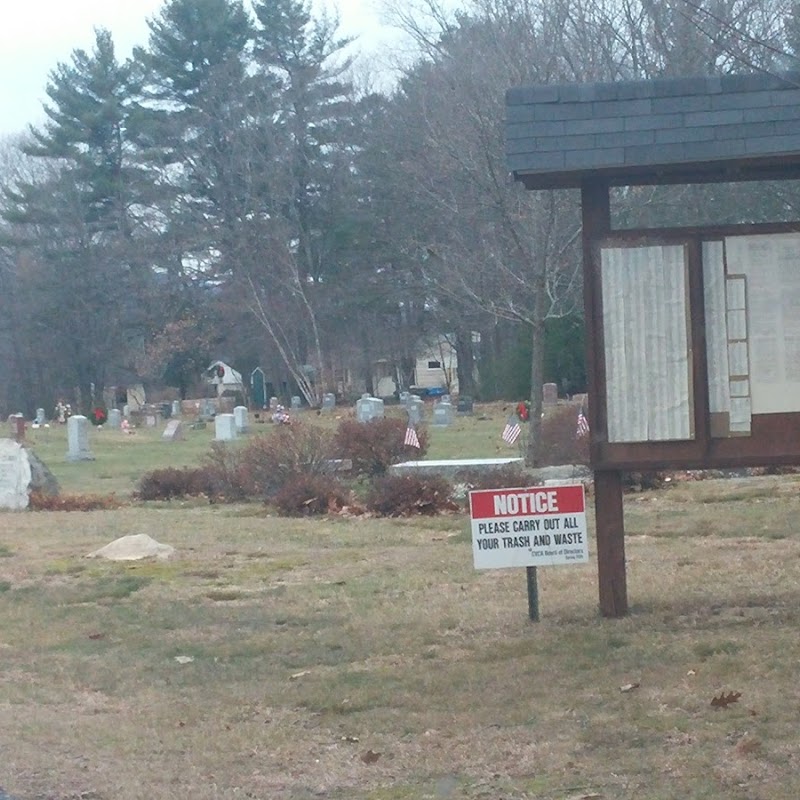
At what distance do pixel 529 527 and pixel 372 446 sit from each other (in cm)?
1199

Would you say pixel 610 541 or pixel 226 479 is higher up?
pixel 610 541

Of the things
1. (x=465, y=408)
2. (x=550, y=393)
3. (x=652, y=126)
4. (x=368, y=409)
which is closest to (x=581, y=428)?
(x=652, y=126)

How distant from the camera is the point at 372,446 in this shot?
2095cm

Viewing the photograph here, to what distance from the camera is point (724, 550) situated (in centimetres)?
1205

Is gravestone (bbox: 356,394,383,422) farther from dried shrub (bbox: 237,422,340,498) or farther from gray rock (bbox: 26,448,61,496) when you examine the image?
dried shrub (bbox: 237,422,340,498)

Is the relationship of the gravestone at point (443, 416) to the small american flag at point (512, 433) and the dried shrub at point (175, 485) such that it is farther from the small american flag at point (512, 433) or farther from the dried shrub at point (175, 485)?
the dried shrub at point (175, 485)

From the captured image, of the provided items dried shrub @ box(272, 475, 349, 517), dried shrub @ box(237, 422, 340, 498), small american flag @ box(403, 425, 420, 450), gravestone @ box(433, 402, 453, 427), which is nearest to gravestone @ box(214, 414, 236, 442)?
gravestone @ box(433, 402, 453, 427)

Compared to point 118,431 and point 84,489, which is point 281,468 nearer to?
point 84,489

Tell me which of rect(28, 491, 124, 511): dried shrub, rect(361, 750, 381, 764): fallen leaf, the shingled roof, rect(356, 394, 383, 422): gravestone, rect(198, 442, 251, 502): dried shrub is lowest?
rect(361, 750, 381, 764): fallen leaf

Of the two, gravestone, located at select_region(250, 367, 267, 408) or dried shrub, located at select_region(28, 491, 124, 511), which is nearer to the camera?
dried shrub, located at select_region(28, 491, 124, 511)

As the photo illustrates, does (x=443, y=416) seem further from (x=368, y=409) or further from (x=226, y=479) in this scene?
(x=226, y=479)

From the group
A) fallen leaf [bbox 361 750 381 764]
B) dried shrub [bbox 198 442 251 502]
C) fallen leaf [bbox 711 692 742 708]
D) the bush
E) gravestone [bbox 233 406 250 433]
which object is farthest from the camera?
gravestone [bbox 233 406 250 433]

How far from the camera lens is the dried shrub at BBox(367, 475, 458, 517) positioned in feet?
55.6

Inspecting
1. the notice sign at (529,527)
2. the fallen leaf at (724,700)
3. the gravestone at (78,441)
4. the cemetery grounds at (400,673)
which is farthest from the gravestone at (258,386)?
the fallen leaf at (724,700)
